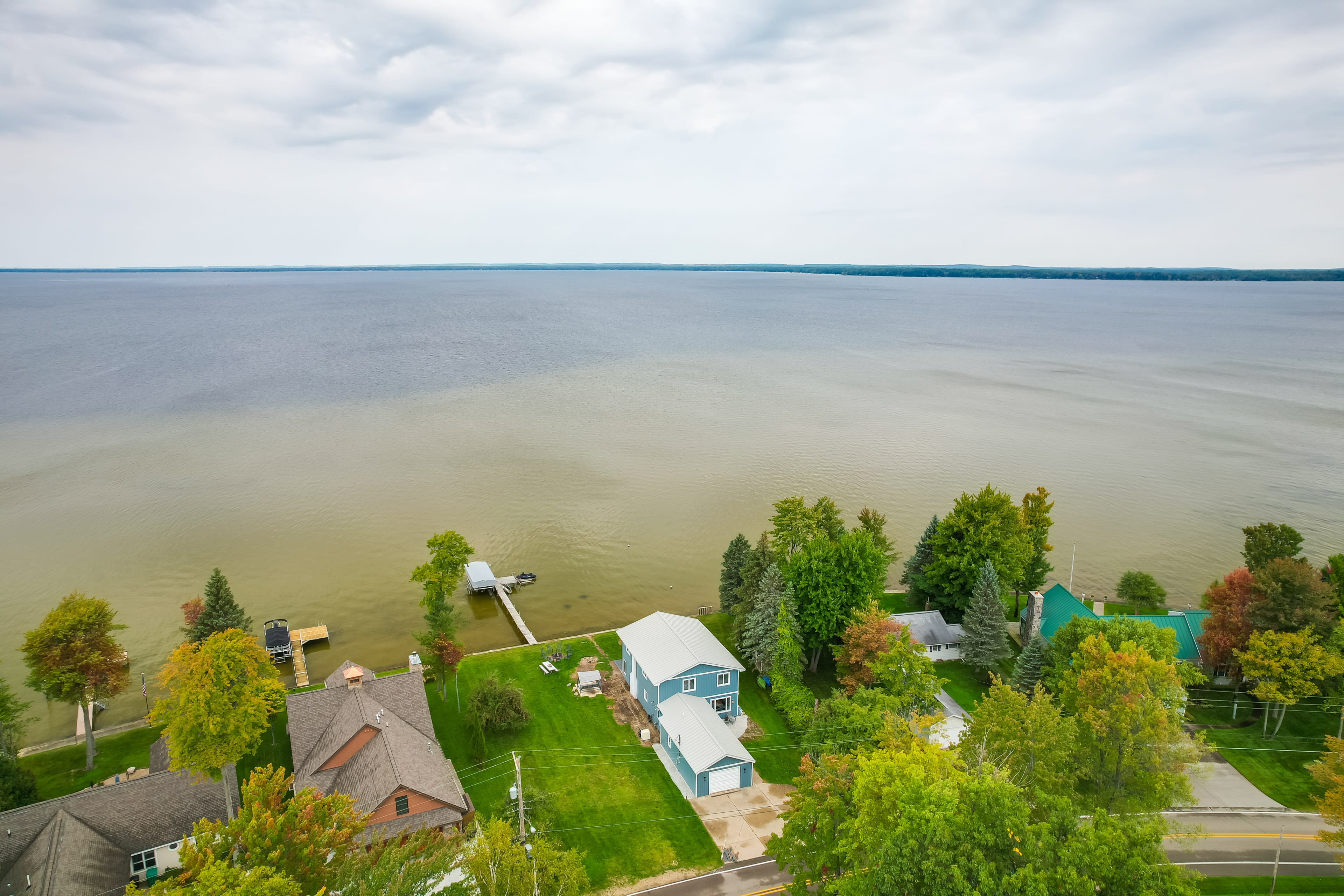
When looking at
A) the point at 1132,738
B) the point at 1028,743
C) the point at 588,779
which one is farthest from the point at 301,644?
the point at 1132,738

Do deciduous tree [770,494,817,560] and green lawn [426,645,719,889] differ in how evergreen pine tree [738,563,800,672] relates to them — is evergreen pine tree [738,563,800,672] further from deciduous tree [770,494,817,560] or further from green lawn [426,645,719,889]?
green lawn [426,645,719,889]

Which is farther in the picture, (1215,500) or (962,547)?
(1215,500)

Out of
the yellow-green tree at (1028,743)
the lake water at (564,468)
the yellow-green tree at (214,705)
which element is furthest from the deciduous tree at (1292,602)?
the yellow-green tree at (214,705)

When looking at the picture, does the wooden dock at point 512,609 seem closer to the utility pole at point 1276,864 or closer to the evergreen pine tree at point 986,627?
the evergreen pine tree at point 986,627

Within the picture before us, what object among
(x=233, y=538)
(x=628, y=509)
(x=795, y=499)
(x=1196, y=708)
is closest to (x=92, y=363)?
(x=233, y=538)

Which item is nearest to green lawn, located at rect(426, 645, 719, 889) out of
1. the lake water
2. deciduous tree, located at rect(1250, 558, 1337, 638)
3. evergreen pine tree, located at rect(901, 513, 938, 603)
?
the lake water

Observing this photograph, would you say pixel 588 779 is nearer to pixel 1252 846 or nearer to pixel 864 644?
pixel 864 644

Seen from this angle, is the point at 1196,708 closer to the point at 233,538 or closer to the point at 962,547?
the point at 962,547

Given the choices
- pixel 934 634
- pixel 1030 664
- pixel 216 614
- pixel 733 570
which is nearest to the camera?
pixel 1030 664
